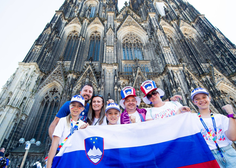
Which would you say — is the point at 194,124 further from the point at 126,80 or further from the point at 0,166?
the point at 126,80

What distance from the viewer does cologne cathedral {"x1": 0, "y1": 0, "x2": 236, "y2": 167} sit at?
28.7 feet

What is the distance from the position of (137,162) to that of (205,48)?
17647 millimetres

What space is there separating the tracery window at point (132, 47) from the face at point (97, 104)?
Result: 11.3 m

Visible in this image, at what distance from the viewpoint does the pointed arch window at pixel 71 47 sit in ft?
45.9

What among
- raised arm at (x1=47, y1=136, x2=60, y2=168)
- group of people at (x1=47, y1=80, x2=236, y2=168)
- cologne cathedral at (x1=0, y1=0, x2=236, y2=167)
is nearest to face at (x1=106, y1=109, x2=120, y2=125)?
group of people at (x1=47, y1=80, x2=236, y2=168)

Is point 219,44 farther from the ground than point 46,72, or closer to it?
farther from the ground

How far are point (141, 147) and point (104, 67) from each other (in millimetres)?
8584

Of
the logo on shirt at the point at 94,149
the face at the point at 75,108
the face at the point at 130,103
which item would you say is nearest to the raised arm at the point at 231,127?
the face at the point at 130,103

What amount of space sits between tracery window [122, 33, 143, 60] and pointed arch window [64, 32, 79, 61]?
17.9 ft

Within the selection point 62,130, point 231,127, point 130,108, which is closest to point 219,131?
point 231,127

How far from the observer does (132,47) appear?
49.3 feet

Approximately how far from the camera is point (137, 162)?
2.24 meters

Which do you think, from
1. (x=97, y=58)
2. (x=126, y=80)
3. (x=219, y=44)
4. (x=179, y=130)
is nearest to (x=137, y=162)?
(x=179, y=130)

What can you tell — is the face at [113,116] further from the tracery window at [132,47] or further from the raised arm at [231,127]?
the tracery window at [132,47]
